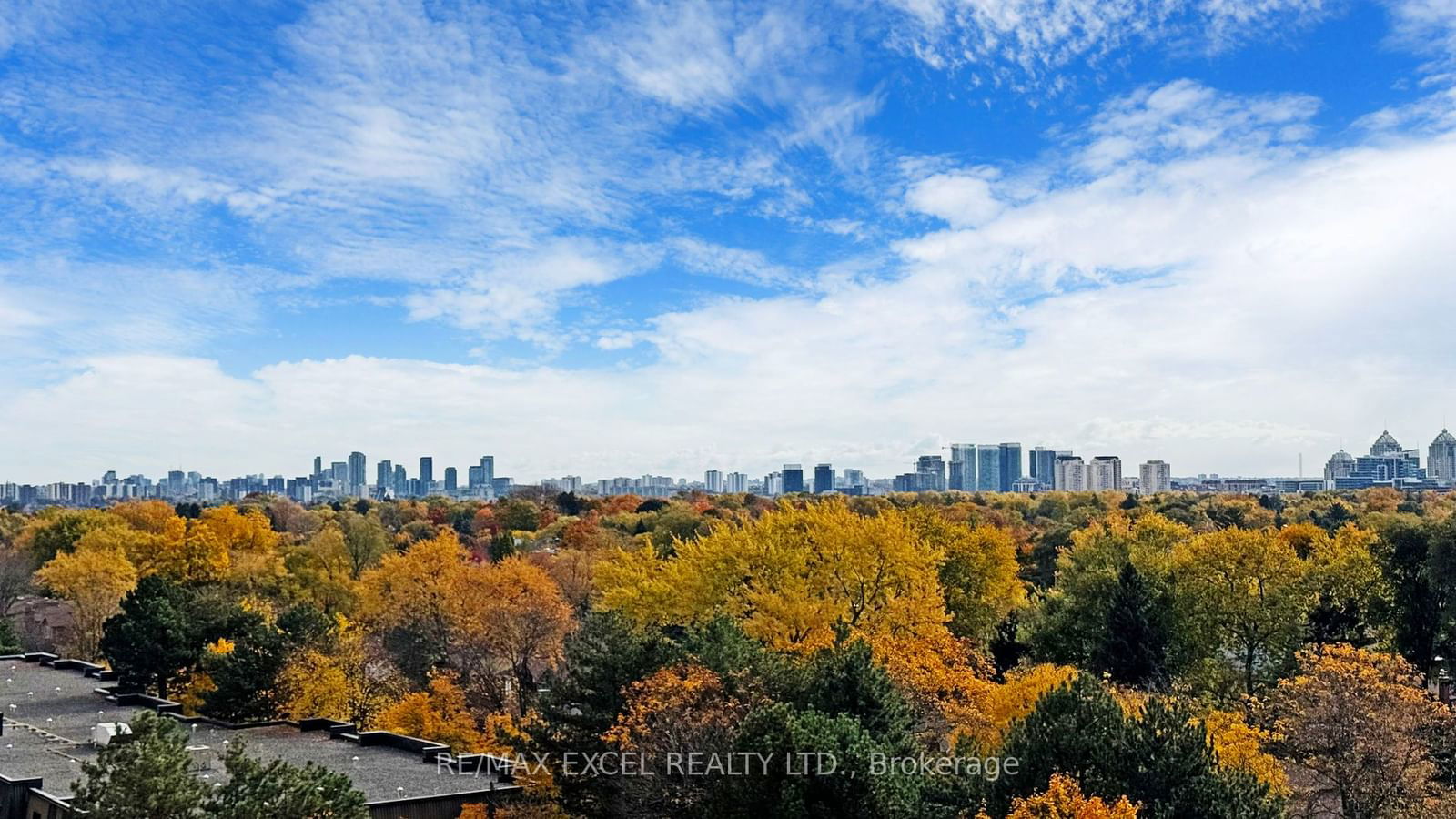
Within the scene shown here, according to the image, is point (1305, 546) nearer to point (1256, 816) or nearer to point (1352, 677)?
point (1352, 677)

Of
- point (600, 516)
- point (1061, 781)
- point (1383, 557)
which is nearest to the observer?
point (1061, 781)

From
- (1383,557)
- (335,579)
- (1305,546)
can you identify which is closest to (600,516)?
(335,579)

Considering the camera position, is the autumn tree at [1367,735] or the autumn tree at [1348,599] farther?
the autumn tree at [1348,599]

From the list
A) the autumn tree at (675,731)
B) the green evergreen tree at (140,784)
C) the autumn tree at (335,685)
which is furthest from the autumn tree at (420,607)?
the green evergreen tree at (140,784)

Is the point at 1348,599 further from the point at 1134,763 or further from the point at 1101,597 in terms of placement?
the point at 1134,763

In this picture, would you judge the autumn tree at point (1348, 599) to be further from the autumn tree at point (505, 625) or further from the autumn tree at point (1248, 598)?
the autumn tree at point (505, 625)

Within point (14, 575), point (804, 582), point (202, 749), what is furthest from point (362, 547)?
point (202, 749)

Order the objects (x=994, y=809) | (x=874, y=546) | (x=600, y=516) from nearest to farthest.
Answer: (x=994, y=809) < (x=874, y=546) < (x=600, y=516)

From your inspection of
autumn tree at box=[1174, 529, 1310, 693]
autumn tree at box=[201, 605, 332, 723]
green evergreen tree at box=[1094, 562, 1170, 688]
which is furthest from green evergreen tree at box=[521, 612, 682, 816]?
autumn tree at box=[1174, 529, 1310, 693]
